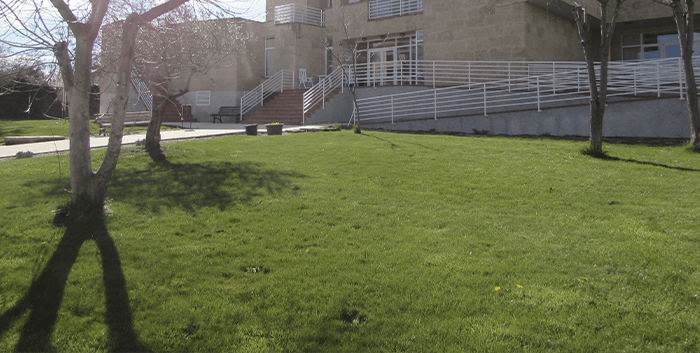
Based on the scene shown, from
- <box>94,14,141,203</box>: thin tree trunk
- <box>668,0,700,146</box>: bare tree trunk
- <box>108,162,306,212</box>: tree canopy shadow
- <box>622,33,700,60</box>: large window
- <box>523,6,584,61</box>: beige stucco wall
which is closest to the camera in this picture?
<box>94,14,141,203</box>: thin tree trunk

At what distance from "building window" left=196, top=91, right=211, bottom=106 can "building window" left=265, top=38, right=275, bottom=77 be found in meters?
3.82

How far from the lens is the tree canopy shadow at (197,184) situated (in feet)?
22.3

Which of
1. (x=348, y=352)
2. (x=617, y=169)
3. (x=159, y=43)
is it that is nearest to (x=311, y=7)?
(x=159, y=43)

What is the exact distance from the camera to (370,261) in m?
4.71

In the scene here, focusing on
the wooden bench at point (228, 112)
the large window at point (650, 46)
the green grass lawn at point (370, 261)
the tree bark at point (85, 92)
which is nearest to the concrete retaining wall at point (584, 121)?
the green grass lawn at point (370, 261)

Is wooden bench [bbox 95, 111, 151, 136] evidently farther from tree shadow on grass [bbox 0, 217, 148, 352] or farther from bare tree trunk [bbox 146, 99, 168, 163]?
tree shadow on grass [bbox 0, 217, 148, 352]

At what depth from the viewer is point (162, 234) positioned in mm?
5457

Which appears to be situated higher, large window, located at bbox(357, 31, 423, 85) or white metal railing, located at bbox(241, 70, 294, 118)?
large window, located at bbox(357, 31, 423, 85)

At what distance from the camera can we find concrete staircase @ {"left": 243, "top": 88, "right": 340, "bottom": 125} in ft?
74.8

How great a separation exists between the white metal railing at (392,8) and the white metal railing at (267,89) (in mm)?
5887

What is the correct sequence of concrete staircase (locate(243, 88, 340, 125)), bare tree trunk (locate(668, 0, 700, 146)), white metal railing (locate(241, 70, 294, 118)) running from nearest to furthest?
bare tree trunk (locate(668, 0, 700, 146)) < concrete staircase (locate(243, 88, 340, 125)) < white metal railing (locate(241, 70, 294, 118))

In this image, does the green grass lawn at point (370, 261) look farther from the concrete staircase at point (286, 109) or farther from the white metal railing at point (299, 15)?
the white metal railing at point (299, 15)

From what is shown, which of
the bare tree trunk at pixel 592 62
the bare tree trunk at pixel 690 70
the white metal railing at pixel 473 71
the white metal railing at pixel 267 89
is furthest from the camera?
the white metal railing at pixel 267 89

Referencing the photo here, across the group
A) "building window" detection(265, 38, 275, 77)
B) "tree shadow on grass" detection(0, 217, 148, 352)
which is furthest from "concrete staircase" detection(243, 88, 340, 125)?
"tree shadow on grass" detection(0, 217, 148, 352)
